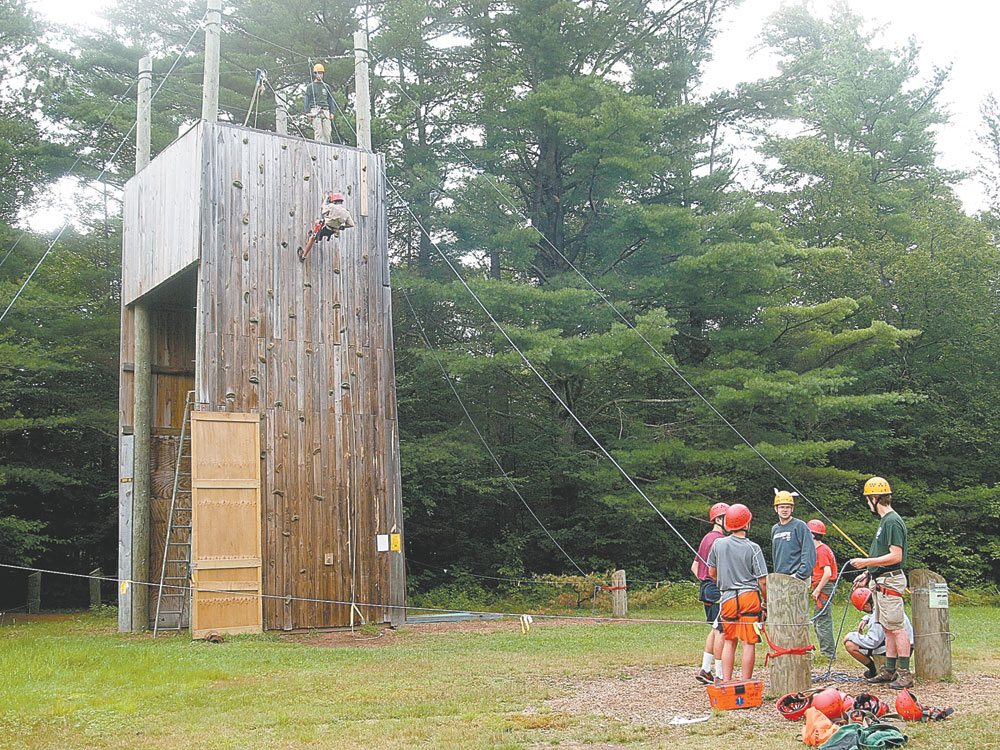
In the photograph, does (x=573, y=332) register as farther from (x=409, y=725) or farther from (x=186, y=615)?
(x=409, y=725)

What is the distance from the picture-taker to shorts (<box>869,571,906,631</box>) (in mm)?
8227

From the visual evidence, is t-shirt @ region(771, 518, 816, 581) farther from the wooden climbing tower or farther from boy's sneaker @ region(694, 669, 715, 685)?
the wooden climbing tower

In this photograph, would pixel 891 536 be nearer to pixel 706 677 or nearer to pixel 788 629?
pixel 788 629

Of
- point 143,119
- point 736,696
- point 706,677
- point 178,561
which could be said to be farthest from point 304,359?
point 736,696

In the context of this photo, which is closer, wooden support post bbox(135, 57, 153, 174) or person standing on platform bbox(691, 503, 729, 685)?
person standing on platform bbox(691, 503, 729, 685)

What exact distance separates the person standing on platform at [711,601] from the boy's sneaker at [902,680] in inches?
51.6

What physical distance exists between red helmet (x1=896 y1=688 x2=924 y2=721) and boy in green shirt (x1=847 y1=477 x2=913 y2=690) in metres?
1.46

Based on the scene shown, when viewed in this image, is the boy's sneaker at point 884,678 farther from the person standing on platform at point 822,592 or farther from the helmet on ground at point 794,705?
the helmet on ground at point 794,705

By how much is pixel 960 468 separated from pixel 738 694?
71.0 feet

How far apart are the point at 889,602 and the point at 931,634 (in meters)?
0.54

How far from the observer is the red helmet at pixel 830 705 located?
644 centimetres

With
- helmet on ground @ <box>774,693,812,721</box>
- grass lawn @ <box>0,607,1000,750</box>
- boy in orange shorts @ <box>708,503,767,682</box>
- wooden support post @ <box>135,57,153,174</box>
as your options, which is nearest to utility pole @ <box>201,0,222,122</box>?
wooden support post @ <box>135,57,153,174</box>

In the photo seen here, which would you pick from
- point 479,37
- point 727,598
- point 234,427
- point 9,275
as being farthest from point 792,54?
point 727,598

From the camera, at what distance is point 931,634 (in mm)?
8508
